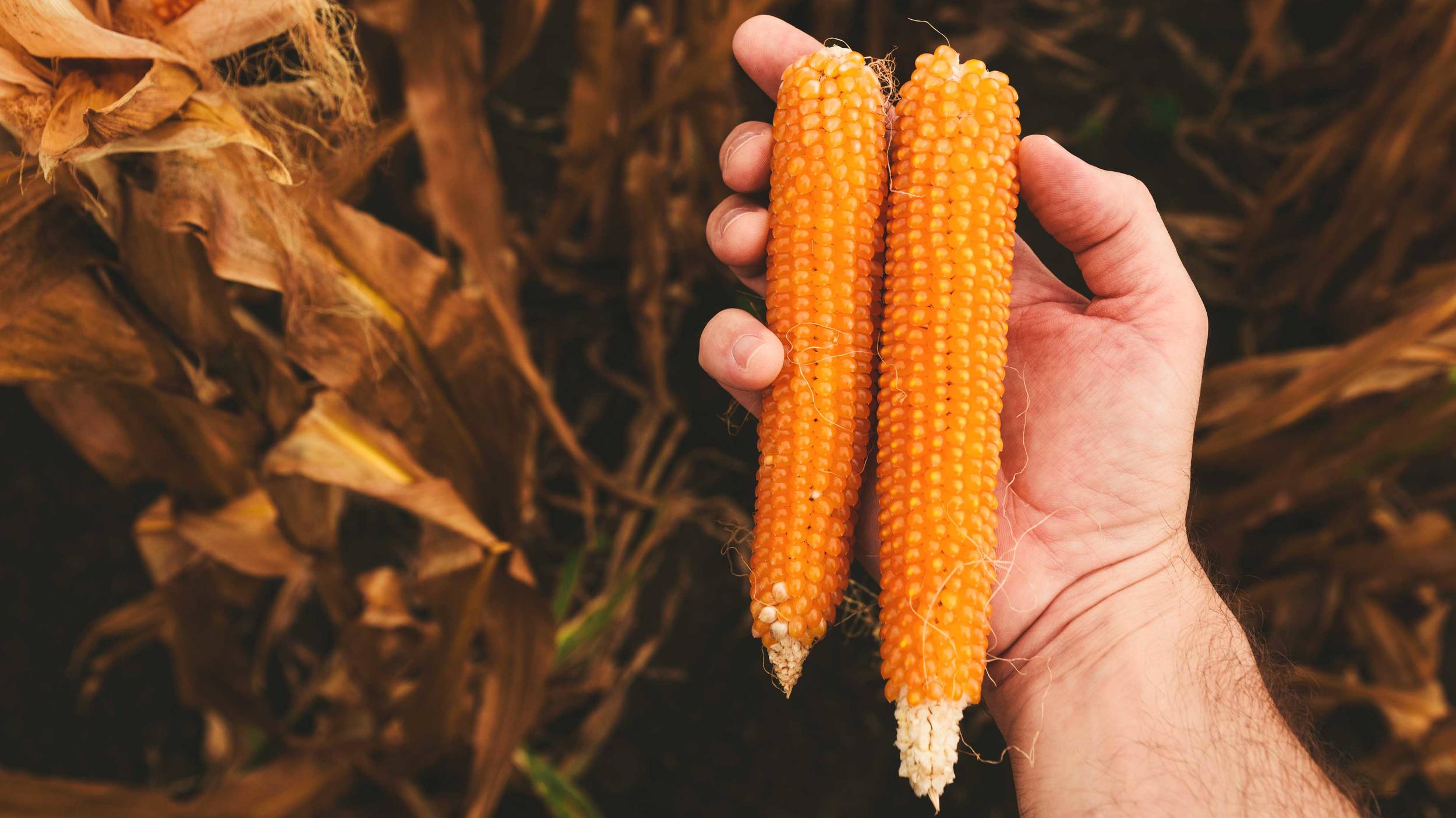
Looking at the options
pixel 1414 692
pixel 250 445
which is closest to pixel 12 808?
pixel 250 445

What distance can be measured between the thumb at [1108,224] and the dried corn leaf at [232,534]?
1.90 m

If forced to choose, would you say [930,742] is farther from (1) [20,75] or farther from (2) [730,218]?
(1) [20,75]

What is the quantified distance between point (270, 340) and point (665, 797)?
6.76 feet

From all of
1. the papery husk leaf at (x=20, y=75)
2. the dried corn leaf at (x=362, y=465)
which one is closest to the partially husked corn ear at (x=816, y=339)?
the dried corn leaf at (x=362, y=465)

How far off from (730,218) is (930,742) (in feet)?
3.70

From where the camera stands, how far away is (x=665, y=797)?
2854 mm

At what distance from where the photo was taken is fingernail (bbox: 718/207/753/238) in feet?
5.63

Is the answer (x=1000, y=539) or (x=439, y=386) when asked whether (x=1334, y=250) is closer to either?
(x=1000, y=539)

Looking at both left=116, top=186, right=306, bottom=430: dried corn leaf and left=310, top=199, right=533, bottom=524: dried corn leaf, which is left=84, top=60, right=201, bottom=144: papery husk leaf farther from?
left=310, top=199, right=533, bottom=524: dried corn leaf

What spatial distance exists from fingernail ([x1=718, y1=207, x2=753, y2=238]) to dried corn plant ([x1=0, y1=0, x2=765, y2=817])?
1.94 ft

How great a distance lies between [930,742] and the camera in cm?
131

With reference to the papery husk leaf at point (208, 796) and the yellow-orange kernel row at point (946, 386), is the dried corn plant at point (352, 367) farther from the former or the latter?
the yellow-orange kernel row at point (946, 386)

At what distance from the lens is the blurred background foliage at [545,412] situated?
158 centimetres

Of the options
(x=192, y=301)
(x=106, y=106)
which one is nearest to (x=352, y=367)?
(x=192, y=301)
